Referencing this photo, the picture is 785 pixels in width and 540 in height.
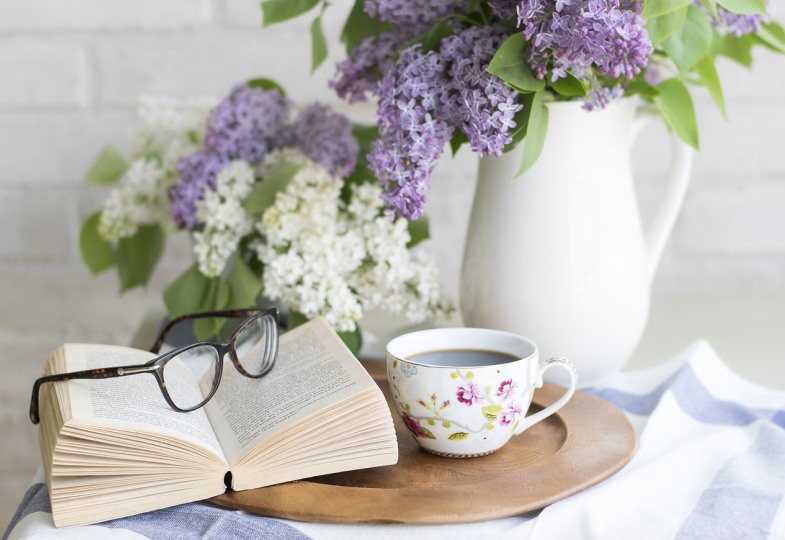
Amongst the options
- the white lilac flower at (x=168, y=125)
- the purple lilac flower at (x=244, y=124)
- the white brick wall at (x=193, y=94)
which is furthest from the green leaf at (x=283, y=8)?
the white brick wall at (x=193, y=94)

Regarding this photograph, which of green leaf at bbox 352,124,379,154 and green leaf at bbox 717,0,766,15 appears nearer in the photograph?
green leaf at bbox 717,0,766,15

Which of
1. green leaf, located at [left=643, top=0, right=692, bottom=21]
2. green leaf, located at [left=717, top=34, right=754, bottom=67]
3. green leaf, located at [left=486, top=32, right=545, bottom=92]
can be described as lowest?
green leaf, located at [left=486, top=32, right=545, bottom=92]

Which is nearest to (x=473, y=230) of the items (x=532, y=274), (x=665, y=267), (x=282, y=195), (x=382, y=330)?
(x=532, y=274)

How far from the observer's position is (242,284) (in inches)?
33.1

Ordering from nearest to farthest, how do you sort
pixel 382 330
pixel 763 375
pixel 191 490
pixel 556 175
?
pixel 191 490
pixel 556 175
pixel 763 375
pixel 382 330

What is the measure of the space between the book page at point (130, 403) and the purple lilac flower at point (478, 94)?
0.89 feet

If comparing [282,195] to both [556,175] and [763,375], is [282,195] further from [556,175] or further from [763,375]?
[763,375]

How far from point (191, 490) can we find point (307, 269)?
0.94 ft

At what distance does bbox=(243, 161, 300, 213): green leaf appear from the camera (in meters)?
0.83

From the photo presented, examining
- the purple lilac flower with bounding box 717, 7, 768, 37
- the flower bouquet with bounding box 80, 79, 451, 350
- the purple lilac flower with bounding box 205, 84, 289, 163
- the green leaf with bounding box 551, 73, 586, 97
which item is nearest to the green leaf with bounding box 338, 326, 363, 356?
the flower bouquet with bounding box 80, 79, 451, 350

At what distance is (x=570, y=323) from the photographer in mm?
757

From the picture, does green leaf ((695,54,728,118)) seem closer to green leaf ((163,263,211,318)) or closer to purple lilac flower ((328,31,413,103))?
purple lilac flower ((328,31,413,103))

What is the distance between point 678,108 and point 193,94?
2.47ft

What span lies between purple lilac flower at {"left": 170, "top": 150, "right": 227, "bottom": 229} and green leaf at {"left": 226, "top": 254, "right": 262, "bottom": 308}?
0.06m
